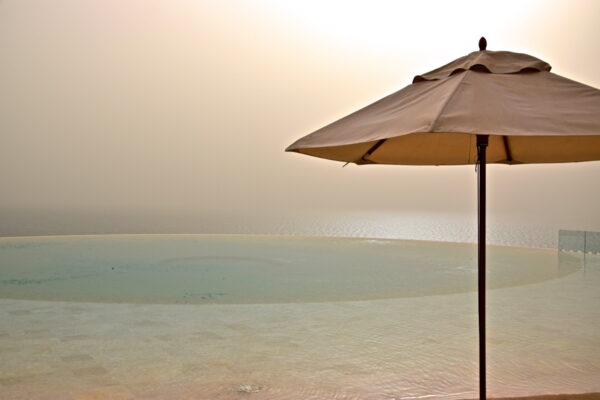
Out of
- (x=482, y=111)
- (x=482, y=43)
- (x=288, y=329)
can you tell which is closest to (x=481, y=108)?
(x=482, y=111)

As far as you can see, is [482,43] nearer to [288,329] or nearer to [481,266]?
[481,266]

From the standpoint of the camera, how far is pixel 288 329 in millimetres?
5555

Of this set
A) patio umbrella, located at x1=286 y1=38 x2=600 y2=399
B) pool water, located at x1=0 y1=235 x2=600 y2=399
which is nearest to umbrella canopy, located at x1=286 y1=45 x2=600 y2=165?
patio umbrella, located at x1=286 y1=38 x2=600 y2=399

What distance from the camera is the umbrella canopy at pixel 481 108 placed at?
215 centimetres

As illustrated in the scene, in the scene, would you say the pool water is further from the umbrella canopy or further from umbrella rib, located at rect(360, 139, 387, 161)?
the umbrella canopy

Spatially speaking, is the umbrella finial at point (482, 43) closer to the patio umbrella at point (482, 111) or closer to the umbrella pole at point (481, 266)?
the patio umbrella at point (482, 111)

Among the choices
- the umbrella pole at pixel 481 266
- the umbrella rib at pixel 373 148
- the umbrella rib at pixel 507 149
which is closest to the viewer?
the umbrella pole at pixel 481 266

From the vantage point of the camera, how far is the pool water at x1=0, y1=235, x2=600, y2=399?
379cm

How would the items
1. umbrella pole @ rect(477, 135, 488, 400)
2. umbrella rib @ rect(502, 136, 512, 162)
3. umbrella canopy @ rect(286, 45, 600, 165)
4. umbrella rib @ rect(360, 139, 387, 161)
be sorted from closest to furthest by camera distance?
umbrella canopy @ rect(286, 45, 600, 165) < umbrella pole @ rect(477, 135, 488, 400) < umbrella rib @ rect(360, 139, 387, 161) < umbrella rib @ rect(502, 136, 512, 162)

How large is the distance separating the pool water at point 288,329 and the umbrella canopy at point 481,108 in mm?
1577

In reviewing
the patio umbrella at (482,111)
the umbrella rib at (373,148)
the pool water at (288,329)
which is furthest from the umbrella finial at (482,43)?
the pool water at (288,329)

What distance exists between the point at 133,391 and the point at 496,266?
30.6 ft

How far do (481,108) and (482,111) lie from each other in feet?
0.07

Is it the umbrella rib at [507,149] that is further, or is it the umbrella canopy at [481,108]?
the umbrella rib at [507,149]
